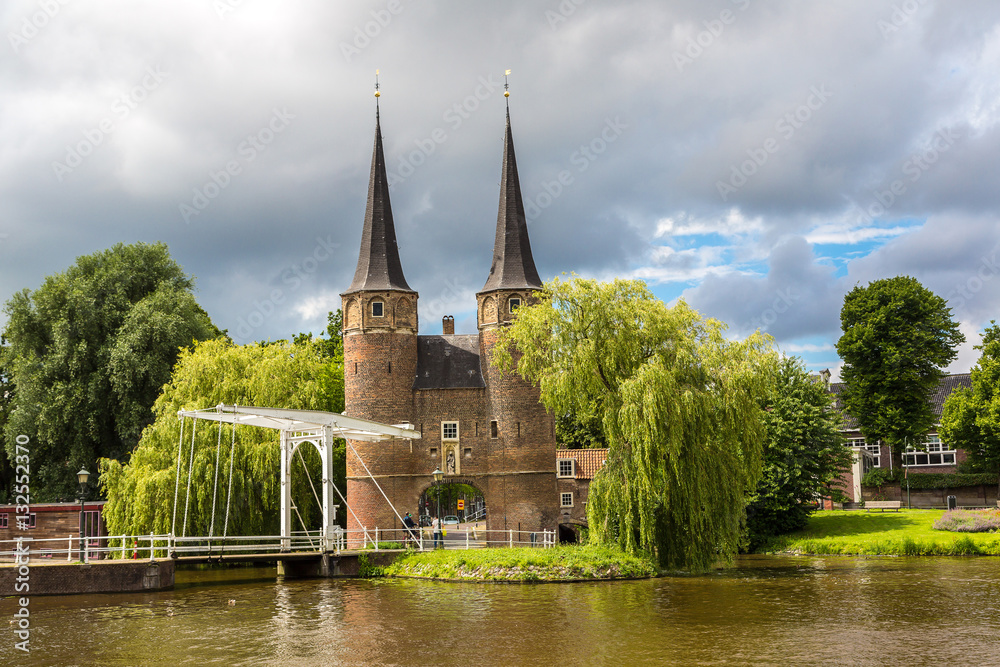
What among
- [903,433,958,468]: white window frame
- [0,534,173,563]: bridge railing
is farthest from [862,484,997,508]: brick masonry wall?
Answer: [0,534,173,563]: bridge railing

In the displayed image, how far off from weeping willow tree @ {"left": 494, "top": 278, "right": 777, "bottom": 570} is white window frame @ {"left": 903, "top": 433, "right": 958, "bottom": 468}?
32.1m

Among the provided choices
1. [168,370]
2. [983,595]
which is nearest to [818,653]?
[983,595]

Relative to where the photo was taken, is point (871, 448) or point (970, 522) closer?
point (970, 522)

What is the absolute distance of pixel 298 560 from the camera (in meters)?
28.3

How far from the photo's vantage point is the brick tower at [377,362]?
114 feet

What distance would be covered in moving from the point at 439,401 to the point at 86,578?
15157 mm

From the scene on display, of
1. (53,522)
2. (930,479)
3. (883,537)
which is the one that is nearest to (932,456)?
(930,479)

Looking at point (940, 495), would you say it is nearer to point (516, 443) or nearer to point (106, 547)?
point (516, 443)

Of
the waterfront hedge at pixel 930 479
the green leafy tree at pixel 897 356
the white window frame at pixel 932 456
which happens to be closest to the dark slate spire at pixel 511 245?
the green leafy tree at pixel 897 356

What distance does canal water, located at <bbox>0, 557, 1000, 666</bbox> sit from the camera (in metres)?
14.3

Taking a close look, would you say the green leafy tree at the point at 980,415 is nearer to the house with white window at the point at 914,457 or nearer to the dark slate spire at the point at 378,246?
the house with white window at the point at 914,457

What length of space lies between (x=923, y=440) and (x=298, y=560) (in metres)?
33.1

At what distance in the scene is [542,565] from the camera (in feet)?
81.5

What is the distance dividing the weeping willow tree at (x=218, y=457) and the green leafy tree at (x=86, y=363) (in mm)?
2562
